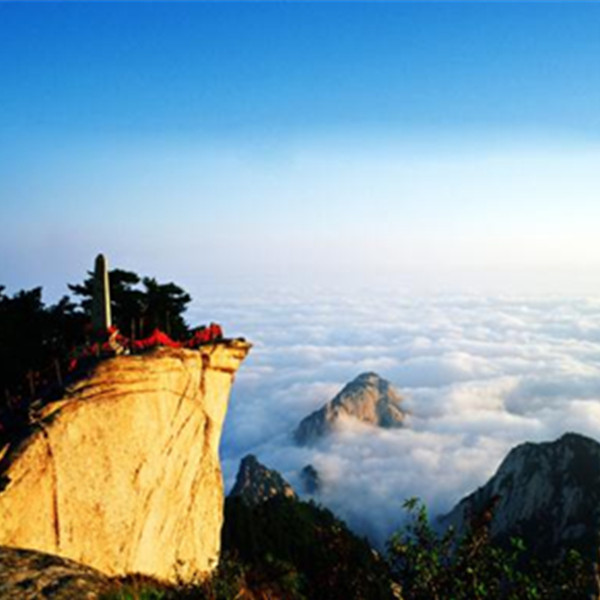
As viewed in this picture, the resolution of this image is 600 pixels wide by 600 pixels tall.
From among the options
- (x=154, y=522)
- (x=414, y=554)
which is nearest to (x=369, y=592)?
(x=414, y=554)

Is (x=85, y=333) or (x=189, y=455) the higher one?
(x=85, y=333)

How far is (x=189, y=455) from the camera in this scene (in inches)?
1243

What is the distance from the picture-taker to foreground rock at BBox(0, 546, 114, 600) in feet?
36.2

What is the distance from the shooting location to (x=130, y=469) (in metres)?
27.0

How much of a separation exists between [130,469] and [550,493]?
14378 cm

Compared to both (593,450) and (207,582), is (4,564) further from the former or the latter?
(593,450)

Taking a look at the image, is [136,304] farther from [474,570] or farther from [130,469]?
[474,570]

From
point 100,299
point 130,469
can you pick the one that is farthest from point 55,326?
point 130,469

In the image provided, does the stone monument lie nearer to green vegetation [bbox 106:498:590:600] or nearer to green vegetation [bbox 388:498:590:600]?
green vegetation [bbox 106:498:590:600]

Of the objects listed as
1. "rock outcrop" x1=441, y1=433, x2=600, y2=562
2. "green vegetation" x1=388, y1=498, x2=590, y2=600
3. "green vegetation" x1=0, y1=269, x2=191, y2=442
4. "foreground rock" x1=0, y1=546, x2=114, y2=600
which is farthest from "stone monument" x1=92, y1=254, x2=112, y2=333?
"rock outcrop" x1=441, y1=433, x2=600, y2=562

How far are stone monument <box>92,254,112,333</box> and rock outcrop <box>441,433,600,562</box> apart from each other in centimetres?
11659

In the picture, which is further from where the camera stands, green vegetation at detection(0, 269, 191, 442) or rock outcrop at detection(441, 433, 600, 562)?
rock outcrop at detection(441, 433, 600, 562)

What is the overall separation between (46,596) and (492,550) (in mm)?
9763

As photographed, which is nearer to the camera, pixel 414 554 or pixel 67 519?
pixel 414 554
